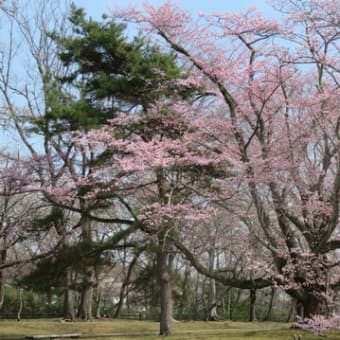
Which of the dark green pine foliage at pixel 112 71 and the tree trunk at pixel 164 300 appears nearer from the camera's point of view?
the dark green pine foliage at pixel 112 71

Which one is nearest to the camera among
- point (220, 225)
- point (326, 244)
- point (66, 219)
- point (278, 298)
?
point (326, 244)

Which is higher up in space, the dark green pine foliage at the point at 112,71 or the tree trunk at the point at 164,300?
the dark green pine foliage at the point at 112,71

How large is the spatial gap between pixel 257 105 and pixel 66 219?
21.8ft

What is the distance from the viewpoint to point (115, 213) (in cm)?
1803

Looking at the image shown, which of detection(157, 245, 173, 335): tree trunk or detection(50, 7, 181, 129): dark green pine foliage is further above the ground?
detection(50, 7, 181, 129): dark green pine foliage

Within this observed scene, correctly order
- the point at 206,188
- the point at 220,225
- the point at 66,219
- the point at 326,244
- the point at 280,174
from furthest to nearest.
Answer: the point at 220,225 < the point at 66,219 < the point at 206,188 < the point at 280,174 < the point at 326,244

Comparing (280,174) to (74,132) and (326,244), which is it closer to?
(326,244)

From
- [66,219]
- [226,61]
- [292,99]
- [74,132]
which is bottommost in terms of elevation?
[66,219]

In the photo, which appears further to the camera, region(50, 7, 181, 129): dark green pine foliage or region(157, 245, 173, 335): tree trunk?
region(157, 245, 173, 335): tree trunk

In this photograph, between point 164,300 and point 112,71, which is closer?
point 112,71

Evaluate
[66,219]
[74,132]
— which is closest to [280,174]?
[74,132]

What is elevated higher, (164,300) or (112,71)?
(112,71)

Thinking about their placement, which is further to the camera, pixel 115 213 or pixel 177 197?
pixel 115 213

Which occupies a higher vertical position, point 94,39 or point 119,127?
point 94,39
